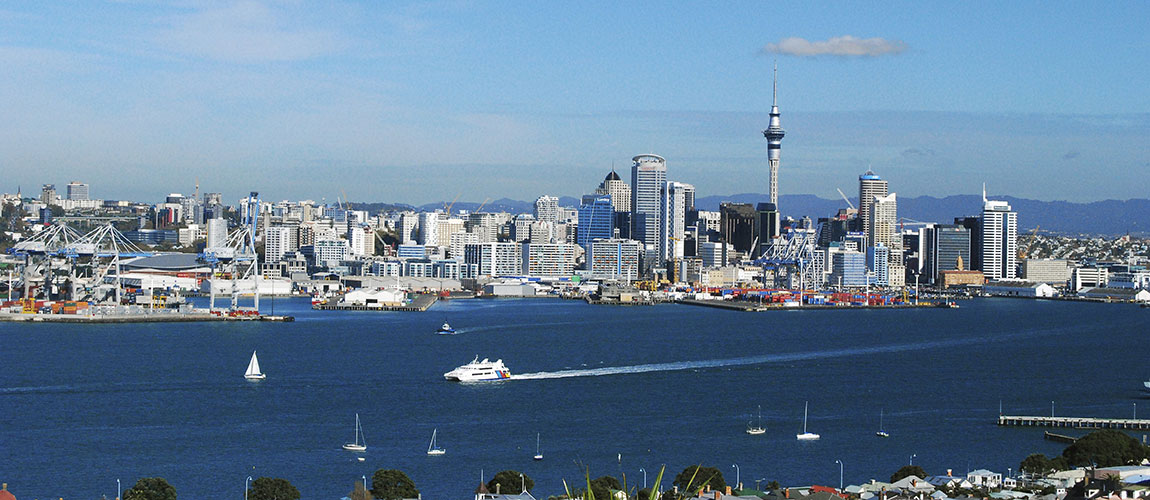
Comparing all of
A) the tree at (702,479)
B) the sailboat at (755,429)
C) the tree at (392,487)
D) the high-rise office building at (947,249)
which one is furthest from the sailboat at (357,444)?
the high-rise office building at (947,249)

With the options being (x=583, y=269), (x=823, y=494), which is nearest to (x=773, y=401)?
(x=823, y=494)

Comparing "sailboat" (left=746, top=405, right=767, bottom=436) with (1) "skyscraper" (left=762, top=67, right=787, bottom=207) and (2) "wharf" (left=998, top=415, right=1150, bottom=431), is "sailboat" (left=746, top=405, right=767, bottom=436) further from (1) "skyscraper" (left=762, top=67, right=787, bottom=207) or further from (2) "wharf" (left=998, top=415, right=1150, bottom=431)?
(1) "skyscraper" (left=762, top=67, right=787, bottom=207)

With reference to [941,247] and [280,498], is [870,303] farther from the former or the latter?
[280,498]

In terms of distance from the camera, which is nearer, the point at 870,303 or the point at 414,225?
the point at 870,303

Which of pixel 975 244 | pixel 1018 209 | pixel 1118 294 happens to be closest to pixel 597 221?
pixel 975 244

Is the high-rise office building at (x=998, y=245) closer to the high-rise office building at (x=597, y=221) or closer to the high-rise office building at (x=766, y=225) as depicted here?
the high-rise office building at (x=766, y=225)
